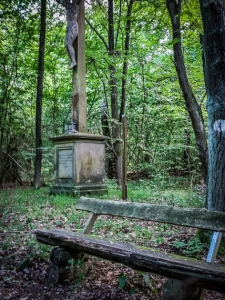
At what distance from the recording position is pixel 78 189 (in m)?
7.75

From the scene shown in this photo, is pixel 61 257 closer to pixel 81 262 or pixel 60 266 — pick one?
pixel 60 266

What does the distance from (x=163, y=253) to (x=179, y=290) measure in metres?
0.36

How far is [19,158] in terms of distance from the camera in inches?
458

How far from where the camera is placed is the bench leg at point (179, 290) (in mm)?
Answer: 2544

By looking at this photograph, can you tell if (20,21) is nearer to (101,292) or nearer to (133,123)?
(133,123)

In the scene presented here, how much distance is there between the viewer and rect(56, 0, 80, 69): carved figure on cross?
8.46 metres

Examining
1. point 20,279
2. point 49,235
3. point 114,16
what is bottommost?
point 20,279

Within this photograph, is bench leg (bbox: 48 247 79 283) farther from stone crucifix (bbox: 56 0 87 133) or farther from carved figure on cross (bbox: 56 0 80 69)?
carved figure on cross (bbox: 56 0 80 69)

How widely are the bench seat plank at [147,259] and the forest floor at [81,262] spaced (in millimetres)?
388

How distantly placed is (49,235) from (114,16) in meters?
10.3

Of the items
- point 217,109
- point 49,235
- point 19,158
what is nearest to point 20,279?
point 49,235

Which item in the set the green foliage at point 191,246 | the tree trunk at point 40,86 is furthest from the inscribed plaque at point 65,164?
the green foliage at point 191,246

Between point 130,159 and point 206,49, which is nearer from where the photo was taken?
point 206,49

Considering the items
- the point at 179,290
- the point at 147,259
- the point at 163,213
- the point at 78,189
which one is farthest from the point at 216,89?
the point at 78,189
